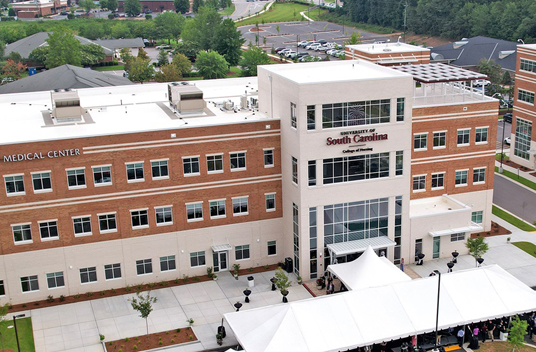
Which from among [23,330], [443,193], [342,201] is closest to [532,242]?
[443,193]

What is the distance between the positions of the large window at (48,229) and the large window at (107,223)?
3284mm

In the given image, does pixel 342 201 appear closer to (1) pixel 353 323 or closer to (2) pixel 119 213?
(1) pixel 353 323

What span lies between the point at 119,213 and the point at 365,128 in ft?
65.2

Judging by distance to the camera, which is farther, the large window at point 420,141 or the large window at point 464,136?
the large window at point 464,136

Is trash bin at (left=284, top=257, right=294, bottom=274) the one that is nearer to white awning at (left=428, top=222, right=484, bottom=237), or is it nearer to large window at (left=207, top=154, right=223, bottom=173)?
large window at (left=207, top=154, right=223, bottom=173)

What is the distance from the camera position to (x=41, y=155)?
5150 centimetres

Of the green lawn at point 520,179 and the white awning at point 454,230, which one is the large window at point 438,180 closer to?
the white awning at point 454,230

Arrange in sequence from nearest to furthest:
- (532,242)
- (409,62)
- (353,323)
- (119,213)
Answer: (353,323) < (119,213) < (532,242) < (409,62)

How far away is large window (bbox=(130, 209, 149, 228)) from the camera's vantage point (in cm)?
5475

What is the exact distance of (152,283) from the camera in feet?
183

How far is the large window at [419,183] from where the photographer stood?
62.3 metres

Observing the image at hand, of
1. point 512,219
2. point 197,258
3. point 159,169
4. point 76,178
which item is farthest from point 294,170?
point 512,219

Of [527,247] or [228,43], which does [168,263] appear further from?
[228,43]

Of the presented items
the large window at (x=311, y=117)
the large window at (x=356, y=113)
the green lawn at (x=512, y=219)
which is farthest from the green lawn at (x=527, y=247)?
the large window at (x=311, y=117)
